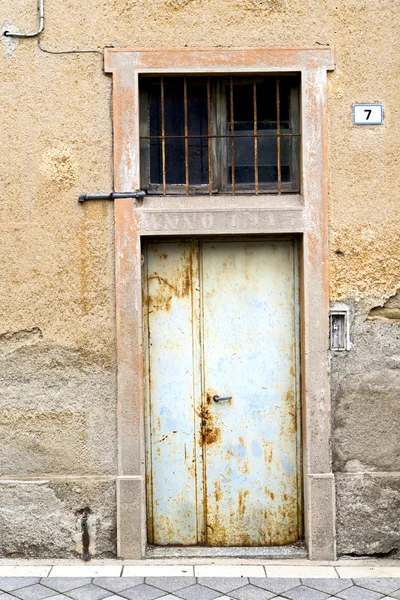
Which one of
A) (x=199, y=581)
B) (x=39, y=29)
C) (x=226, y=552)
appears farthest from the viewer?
(x=226, y=552)

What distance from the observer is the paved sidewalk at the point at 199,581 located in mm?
4531

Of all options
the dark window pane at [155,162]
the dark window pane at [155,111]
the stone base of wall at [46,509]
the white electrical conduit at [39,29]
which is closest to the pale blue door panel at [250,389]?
the dark window pane at [155,162]

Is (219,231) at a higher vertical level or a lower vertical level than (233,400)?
higher

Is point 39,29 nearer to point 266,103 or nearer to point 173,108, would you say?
point 173,108

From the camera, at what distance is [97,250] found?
16.8 ft

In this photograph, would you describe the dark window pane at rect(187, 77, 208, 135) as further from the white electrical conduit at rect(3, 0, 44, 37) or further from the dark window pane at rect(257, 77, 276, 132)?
the white electrical conduit at rect(3, 0, 44, 37)

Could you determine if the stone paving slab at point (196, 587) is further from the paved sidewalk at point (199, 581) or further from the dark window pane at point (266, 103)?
the dark window pane at point (266, 103)

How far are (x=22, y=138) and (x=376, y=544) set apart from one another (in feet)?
12.6

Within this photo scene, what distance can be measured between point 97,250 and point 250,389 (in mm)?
1517

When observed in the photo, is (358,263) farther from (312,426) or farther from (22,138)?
(22,138)

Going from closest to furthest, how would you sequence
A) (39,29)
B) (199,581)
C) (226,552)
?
(199,581) < (39,29) < (226,552)

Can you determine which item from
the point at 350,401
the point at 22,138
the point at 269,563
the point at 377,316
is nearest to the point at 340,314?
the point at 377,316

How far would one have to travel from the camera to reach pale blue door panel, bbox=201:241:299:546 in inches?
210

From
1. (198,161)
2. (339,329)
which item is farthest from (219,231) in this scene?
(339,329)
